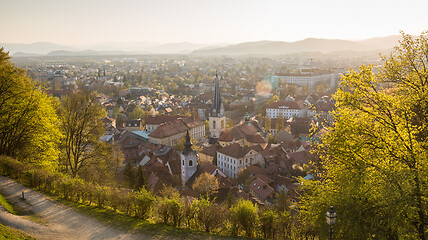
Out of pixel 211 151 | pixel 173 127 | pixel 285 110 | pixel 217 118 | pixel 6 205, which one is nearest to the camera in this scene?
pixel 6 205

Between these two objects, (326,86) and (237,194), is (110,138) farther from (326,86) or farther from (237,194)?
(326,86)

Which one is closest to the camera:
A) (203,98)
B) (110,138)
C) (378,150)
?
(378,150)

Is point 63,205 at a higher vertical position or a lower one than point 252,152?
higher

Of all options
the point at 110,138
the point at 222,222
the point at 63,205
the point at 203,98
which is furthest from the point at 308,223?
the point at 203,98

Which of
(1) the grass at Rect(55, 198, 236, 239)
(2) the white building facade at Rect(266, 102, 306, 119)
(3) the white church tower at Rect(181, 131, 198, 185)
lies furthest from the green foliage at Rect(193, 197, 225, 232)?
(2) the white building facade at Rect(266, 102, 306, 119)

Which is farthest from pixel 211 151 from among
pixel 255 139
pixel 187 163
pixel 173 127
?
pixel 173 127

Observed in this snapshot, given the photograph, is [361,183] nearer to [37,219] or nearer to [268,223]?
[268,223]

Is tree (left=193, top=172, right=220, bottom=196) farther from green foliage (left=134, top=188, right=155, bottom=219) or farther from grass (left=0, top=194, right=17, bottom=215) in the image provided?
grass (left=0, top=194, right=17, bottom=215)
